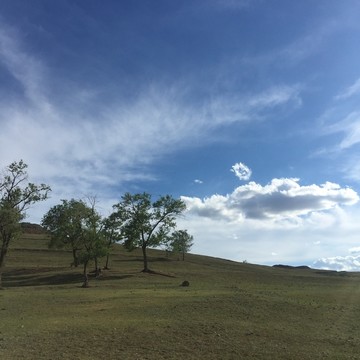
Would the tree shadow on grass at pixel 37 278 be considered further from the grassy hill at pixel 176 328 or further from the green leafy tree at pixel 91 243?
the grassy hill at pixel 176 328

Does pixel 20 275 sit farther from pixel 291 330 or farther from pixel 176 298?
pixel 291 330

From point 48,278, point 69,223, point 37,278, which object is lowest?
point 37,278

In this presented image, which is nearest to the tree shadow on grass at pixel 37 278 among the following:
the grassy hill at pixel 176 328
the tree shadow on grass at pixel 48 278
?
the tree shadow on grass at pixel 48 278

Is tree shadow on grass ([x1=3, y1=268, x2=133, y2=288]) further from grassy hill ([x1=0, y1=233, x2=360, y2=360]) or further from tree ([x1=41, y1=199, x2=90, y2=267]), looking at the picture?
grassy hill ([x1=0, y1=233, x2=360, y2=360])

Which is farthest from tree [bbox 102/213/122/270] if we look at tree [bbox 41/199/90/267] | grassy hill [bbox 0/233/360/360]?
grassy hill [bbox 0/233/360/360]

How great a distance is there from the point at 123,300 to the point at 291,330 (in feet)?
41.6

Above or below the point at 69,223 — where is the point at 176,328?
below

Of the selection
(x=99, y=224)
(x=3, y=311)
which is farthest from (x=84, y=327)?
(x=99, y=224)

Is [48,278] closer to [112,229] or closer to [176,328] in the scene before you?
[112,229]

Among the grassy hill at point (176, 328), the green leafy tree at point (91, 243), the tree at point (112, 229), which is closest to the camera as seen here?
the grassy hill at point (176, 328)

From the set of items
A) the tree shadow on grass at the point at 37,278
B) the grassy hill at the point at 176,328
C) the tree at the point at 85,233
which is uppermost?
the tree at the point at 85,233

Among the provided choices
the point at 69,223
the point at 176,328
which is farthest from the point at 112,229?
the point at 176,328

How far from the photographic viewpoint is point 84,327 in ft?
64.6

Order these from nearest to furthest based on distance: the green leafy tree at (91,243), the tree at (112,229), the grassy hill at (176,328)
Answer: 1. the grassy hill at (176,328)
2. the green leafy tree at (91,243)
3. the tree at (112,229)
